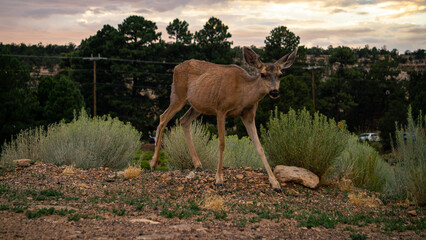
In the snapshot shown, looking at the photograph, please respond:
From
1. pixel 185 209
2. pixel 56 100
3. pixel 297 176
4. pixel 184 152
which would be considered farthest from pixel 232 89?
pixel 56 100

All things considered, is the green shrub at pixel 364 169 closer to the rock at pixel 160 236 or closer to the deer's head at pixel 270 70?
the deer's head at pixel 270 70

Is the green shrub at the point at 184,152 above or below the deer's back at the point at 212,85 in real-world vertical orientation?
below

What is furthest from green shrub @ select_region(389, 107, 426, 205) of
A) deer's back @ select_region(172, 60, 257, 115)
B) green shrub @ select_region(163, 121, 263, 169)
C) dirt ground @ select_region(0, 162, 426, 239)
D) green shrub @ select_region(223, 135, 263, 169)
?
green shrub @ select_region(223, 135, 263, 169)

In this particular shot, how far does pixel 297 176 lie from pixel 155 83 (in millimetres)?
46914

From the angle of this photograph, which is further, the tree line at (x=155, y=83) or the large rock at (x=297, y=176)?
the tree line at (x=155, y=83)

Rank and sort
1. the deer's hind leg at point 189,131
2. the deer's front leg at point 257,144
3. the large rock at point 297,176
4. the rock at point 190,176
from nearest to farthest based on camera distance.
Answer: the deer's front leg at point 257,144 < the large rock at point 297,176 < the rock at point 190,176 < the deer's hind leg at point 189,131

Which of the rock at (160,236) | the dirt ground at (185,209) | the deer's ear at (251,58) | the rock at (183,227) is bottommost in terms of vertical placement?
the dirt ground at (185,209)

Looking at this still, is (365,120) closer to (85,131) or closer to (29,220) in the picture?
(85,131)

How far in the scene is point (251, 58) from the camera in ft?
29.0

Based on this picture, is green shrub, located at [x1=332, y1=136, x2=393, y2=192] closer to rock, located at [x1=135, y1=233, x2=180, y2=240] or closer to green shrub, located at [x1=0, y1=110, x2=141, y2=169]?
green shrub, located at [x1=0, y1=110, x2=141, y2=169]

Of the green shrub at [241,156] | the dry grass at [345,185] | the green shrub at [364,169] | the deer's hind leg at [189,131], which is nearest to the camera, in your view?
the dry grass at [345,185]

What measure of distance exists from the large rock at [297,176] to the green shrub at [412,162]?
5.88 feet

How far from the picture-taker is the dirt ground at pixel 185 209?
606 centimetres

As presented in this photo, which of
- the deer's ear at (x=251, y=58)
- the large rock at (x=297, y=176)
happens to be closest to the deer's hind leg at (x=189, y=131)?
the large rock at (x=297, y=176)
